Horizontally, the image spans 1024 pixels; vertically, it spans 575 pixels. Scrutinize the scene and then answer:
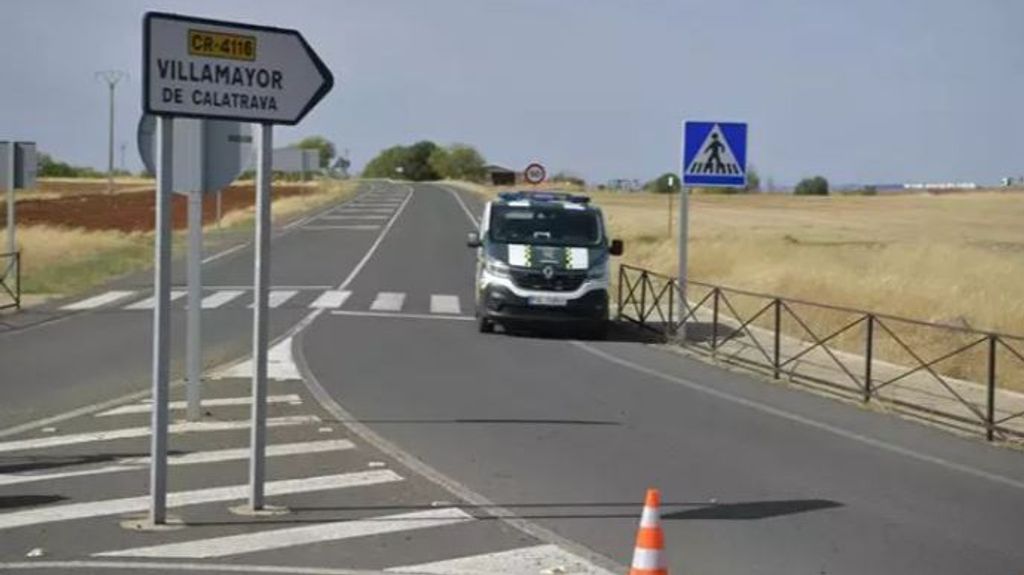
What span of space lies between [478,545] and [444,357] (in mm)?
11169

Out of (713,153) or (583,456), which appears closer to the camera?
(583,456)

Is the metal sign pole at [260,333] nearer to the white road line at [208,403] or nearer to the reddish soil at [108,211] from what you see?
the white road line at [208,403]

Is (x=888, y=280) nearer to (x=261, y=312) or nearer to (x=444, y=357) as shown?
(x=444, y=357)

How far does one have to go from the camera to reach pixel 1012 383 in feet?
61.2

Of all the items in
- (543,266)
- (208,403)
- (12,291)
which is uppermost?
(543,266)

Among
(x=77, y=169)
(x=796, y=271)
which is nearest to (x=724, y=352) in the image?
(x=796, y=271)

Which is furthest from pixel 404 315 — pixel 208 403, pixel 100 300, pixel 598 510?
pixel 598 510

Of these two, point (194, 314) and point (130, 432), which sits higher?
point (194, 314)

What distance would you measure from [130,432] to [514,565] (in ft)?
18.1

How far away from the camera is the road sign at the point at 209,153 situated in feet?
37.7

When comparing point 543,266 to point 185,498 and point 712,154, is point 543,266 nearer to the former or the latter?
point 712,154

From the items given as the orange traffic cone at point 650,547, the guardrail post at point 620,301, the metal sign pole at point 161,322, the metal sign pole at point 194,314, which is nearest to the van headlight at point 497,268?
the guardrail post at point 620,301

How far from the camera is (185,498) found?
9.12 meters

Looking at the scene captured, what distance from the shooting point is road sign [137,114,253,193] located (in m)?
11.5
